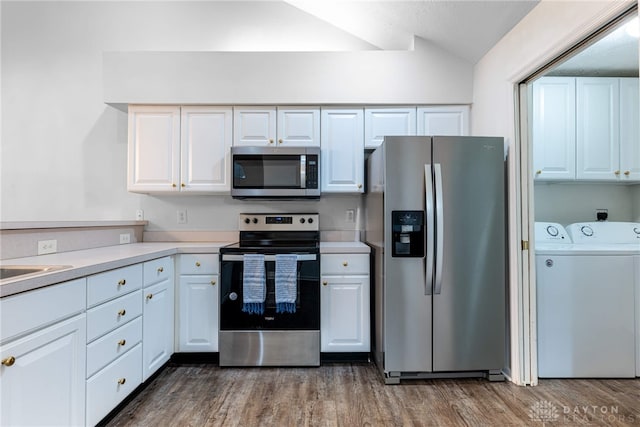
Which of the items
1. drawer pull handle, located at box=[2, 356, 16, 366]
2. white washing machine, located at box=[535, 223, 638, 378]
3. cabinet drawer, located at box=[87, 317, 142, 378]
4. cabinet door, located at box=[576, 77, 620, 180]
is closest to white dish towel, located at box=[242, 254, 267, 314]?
cabinet drawer, located at box=[87, 317, 142, 378]

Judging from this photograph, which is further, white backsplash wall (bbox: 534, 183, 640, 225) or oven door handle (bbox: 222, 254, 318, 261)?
white backsplash wall (bbox: 534, 183, 640, 225)

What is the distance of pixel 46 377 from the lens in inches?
47.9

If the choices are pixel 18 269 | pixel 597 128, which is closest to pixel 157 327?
pixel 18 269

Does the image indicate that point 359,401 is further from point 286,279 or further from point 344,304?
point 286,279

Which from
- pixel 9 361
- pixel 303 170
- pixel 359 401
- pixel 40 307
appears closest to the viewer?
pixel 9 361

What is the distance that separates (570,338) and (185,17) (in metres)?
4.08

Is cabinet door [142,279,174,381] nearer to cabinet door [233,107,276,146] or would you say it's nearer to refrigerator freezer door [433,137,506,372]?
cabinet door [233,107,276,146]

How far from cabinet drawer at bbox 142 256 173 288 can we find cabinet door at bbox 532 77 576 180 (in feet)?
9.53

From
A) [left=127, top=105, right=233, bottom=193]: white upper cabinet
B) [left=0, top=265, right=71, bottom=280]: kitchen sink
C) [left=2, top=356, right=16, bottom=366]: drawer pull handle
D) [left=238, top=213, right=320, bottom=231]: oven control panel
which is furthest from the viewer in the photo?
[left=238, top=213, right=320, bottom=231]: oven control panel

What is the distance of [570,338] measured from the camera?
215 cm

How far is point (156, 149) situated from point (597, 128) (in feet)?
11.8

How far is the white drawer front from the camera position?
3.50ft

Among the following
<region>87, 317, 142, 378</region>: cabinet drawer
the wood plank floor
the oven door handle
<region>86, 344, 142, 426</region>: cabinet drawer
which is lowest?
the wood plank floor

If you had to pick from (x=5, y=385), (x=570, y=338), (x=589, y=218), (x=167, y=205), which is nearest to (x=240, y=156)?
(x=167, y=205)
